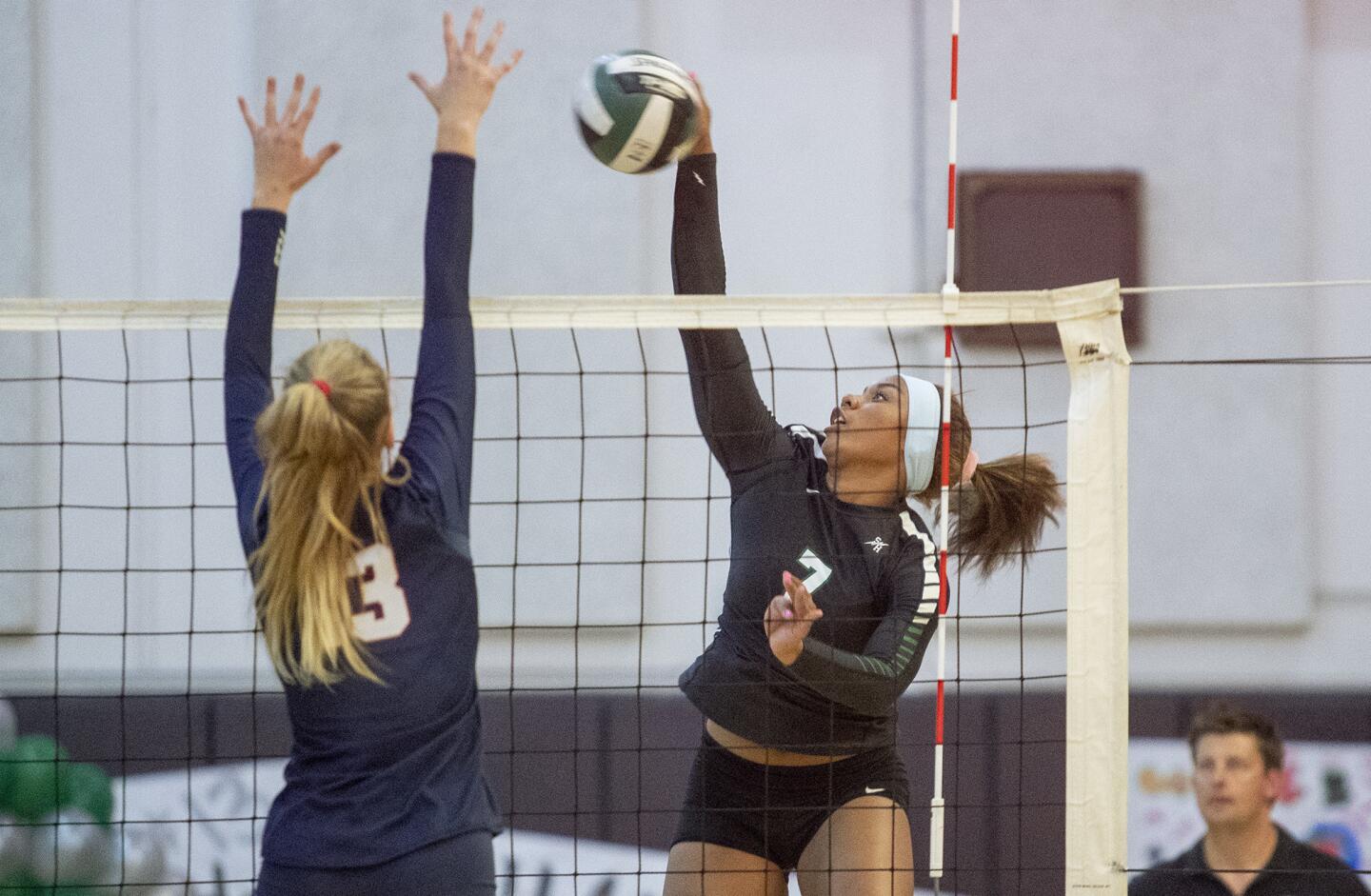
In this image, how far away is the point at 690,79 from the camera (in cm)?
299

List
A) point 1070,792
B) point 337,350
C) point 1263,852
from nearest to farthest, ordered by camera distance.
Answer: point 337,350 → point 1070,792 → point 1263,852

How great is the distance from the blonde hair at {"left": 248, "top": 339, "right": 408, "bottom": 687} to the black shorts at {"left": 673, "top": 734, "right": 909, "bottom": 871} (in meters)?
1.11

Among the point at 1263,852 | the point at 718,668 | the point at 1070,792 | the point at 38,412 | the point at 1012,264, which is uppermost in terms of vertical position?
the point at 1012,264

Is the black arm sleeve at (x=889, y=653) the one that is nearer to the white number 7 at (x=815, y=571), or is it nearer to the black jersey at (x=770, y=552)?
the black jersey at (x=770, y=552)

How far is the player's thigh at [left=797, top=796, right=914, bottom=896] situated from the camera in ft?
9.55

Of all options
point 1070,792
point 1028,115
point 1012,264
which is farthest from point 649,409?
point 1070,792

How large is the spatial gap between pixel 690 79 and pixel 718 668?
1.24 m

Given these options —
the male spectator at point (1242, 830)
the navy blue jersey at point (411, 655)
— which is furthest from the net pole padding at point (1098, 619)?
the male spectator at point (1242, 830)

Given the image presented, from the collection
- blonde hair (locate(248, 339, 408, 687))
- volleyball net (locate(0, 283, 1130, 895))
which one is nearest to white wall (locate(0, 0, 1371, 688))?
volleyball net (locate(0, 283, 1130, 895))

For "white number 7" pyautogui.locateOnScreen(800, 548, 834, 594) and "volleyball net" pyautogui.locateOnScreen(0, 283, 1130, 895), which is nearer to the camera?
"white number 7" pyautogui.locateOnScreen(800, 548, 834, 594)

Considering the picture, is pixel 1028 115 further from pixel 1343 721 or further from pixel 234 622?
pixel 234 622

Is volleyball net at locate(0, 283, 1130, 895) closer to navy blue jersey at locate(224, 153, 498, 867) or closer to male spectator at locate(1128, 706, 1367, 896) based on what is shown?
male spectator at locate(1128, 706, 1367, 896)

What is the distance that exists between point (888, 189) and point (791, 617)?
3.31m

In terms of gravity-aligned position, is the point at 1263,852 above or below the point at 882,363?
below
